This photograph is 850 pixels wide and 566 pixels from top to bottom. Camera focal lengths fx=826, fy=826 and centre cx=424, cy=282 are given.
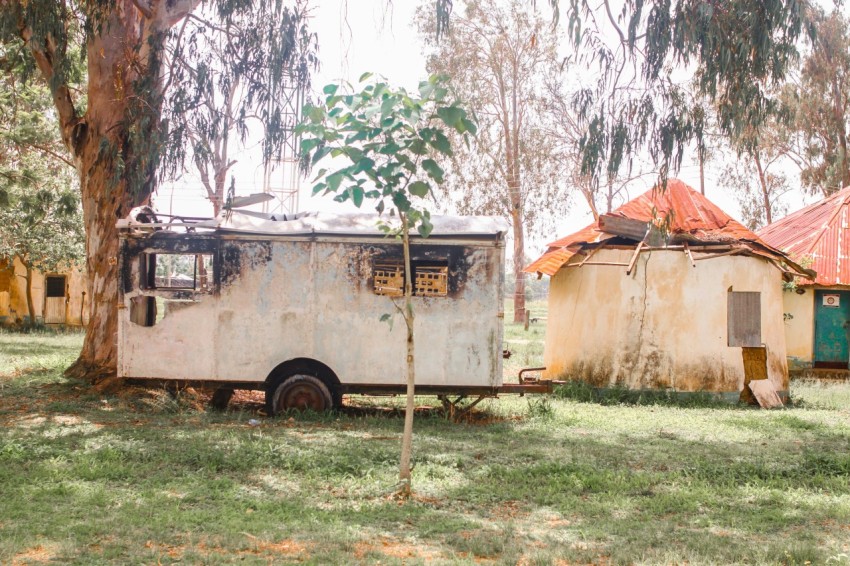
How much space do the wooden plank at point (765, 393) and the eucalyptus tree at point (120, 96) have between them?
8805mm

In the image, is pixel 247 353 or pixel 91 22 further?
pixel 91 22

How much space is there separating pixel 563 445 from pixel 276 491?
3728 millimetres

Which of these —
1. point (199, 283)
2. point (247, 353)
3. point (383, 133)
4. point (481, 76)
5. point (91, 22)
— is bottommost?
point (247, 353)

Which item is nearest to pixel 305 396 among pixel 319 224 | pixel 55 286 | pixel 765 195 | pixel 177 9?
pixel 319 224

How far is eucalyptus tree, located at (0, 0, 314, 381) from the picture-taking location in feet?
39.5

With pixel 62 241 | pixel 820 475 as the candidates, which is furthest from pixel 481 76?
pixel 820 475

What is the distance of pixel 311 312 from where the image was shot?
1072cm

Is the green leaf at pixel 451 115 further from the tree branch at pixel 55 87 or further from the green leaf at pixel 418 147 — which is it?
the tree branch at pixel 55 87

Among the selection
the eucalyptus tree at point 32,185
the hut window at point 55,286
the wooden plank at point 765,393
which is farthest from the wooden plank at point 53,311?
the wooden plank at point 765,393

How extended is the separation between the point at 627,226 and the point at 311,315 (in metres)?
6.38

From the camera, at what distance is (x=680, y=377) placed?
13984 mm

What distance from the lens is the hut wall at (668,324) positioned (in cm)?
1399

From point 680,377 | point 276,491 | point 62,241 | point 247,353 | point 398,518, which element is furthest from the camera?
point 62,241

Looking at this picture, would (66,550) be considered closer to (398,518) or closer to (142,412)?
(398,518)
